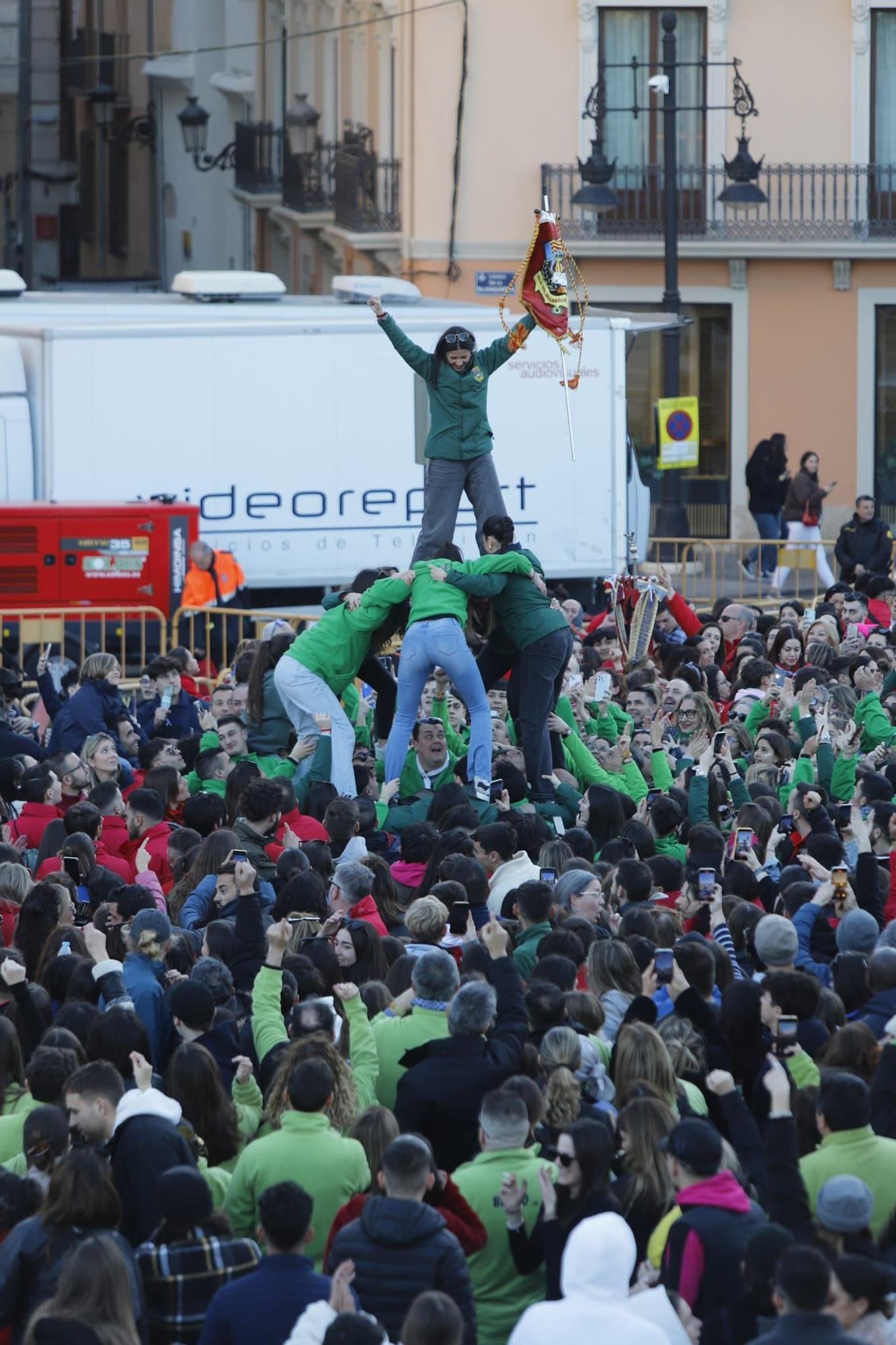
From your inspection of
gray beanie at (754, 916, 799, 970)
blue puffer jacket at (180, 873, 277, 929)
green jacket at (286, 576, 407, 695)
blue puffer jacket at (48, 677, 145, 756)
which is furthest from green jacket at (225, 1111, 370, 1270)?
blue puffer jacket at (48, 677, 145, 756)

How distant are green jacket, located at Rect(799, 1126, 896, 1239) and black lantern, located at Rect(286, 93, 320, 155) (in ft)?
103

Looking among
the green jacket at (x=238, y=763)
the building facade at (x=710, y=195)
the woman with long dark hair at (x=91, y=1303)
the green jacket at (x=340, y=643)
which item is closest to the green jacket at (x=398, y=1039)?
the woman with long dark hair at (x=91, y=1303)

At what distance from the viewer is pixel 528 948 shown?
28.5 ft

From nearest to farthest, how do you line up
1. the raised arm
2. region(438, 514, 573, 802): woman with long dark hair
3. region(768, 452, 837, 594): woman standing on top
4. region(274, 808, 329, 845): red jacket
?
region(274, 808, 329, 845): red jacket, region(438, 514, 573, 802): woman with long dark hair, the raised arm, region(768, 452, 837, 594): woman standing on top

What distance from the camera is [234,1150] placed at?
23.1 feet

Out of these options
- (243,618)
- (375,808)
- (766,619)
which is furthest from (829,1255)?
(243,618)

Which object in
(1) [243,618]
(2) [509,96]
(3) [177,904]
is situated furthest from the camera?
(2) [509,96]

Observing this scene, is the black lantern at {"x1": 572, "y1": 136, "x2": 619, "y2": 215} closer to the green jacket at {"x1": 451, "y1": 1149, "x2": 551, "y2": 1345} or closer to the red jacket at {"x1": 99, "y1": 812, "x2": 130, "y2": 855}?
the red jacket at {"x1": 99, "y1": 812, "x2": 130, "y2": 855}

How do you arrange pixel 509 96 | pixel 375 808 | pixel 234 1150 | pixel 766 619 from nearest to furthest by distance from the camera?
pixel 234 1150 < pixel 375 808 < pixel 766 619 < pixel 509 96

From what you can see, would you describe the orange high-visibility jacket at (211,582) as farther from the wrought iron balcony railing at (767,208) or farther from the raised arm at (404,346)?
the wrought iron balcony railing at (767,208)

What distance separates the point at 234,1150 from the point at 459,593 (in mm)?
5511

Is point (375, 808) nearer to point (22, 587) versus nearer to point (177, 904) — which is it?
point (177, 904)

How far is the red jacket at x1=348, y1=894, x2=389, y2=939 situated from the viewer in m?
9.19

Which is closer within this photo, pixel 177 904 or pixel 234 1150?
pixel 234 1150
